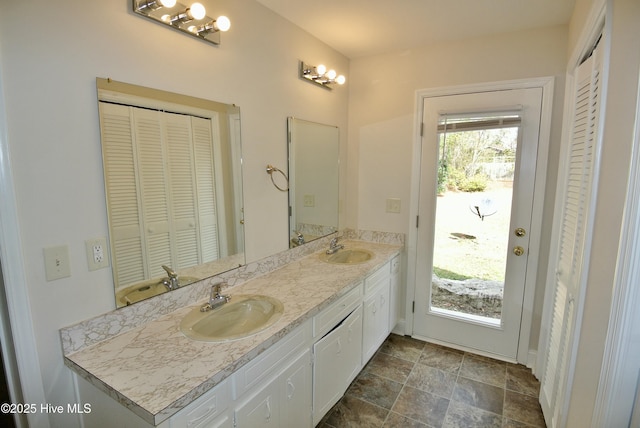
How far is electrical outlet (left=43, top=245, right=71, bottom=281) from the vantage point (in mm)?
1107

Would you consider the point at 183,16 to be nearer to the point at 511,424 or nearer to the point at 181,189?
the point at 181,189

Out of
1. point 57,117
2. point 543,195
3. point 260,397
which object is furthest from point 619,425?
point 57,117

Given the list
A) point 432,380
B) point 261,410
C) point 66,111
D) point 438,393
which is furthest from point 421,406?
point 66,111

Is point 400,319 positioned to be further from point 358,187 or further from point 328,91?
point 328,91

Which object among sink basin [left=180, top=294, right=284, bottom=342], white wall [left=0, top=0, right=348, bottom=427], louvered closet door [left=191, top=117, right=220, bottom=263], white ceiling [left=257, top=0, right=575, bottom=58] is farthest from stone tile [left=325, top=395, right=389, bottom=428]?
white ceiling [left=257, top=0, right=575, bottom=58]

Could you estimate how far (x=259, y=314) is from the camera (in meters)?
1.60

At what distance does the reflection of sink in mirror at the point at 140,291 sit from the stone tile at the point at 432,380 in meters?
1.78

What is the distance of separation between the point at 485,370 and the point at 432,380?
46 centimetres

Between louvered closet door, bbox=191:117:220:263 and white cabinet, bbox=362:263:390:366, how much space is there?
105 cm

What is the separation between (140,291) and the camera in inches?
54.7

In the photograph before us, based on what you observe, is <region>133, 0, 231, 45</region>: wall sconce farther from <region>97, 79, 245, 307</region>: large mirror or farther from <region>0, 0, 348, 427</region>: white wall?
<region>97, 79, 245, 307</region>: large mirror

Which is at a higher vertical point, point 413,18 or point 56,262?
point 413,18

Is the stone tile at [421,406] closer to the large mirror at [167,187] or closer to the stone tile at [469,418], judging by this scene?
the stone tile at [469,418]

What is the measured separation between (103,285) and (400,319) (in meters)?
2.40
